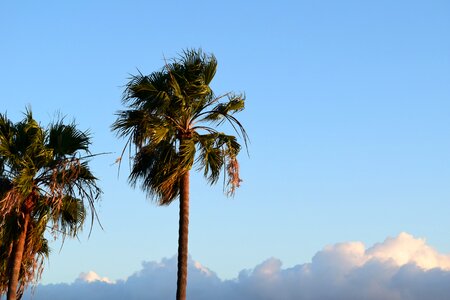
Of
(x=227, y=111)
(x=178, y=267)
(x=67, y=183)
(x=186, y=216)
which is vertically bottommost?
(x=178, y=267)

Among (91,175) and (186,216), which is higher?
(91,175)

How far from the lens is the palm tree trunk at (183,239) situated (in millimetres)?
28062

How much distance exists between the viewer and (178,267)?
28469 millimetres

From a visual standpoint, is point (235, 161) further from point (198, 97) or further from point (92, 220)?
point (92, 220)

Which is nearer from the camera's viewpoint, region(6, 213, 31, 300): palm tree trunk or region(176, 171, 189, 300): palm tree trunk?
region(176, 171, 189, 300): palm tree trunk

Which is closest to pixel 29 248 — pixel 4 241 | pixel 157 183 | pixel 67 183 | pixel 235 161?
pixel 4 241

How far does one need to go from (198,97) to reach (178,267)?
6523 millimetres

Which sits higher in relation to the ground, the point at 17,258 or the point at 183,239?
the point at 17,258

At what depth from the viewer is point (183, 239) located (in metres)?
28.7

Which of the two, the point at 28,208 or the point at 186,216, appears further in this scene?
the point at 28,208

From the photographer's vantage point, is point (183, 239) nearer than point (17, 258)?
Yes

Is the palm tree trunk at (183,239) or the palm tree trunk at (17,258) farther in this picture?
the palm tree trunk at (17,258)

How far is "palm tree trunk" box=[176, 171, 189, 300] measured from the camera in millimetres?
28062

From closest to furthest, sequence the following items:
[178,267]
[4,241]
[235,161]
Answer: [178,267]
[235,161]
[4,241]
